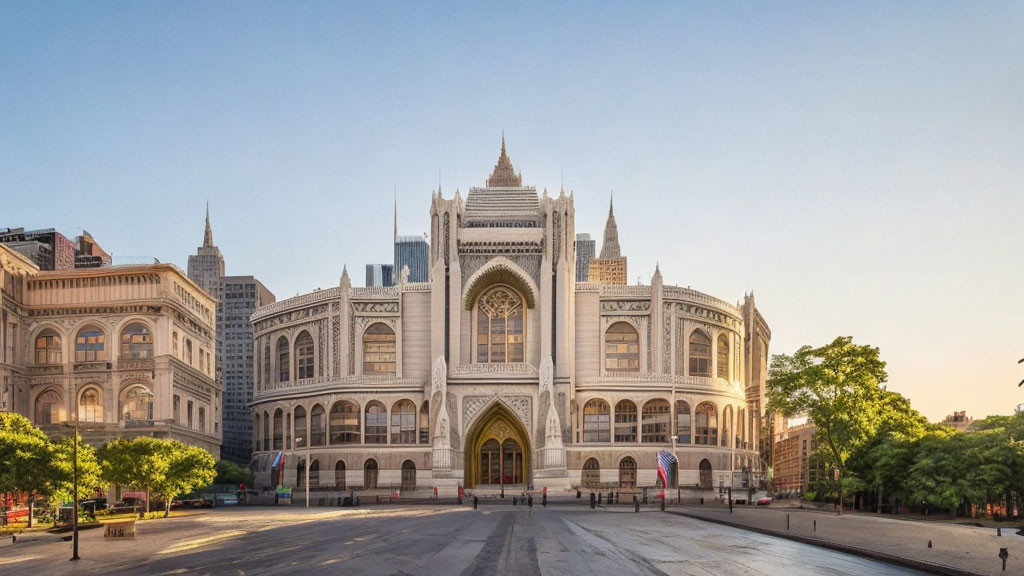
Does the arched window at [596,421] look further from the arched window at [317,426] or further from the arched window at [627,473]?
the arched window at [317,426]

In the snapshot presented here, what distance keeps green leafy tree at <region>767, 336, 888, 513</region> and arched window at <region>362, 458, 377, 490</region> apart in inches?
1706

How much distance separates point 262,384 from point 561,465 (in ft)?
126

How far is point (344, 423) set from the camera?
330ft

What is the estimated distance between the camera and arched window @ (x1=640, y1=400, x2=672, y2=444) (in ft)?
326

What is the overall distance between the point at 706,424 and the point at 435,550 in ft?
220

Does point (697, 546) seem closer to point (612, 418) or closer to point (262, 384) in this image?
point (612, 418)

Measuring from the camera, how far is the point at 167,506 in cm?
6888

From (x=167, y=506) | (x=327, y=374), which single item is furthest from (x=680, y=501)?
(x=167, y=506)

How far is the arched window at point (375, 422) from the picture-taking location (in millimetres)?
99750

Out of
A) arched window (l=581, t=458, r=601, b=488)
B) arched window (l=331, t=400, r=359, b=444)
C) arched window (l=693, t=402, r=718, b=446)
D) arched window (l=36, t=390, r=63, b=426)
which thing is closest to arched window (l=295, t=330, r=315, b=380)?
arched window (l=331, t=400, r=359, b=444)

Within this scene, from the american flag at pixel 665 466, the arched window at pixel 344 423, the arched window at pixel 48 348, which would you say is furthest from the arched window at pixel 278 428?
the american flag at pixel 665 466

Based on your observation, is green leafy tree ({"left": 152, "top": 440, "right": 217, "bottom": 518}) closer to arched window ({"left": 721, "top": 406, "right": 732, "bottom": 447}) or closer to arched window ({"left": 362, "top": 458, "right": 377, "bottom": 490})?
arched window ({"left": 362, "top": 458, "right": 377, "bottom": 490})

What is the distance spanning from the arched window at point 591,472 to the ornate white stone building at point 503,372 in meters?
0.10

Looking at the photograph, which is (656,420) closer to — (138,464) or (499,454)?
(499,454)
